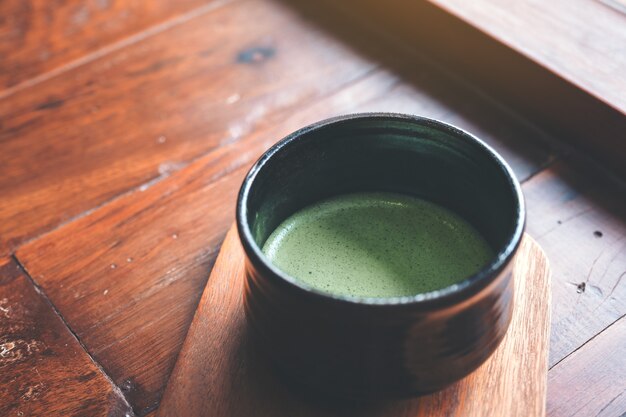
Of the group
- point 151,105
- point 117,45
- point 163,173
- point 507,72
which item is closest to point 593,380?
point 507,72

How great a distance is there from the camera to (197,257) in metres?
0.70

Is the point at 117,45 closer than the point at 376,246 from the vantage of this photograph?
No

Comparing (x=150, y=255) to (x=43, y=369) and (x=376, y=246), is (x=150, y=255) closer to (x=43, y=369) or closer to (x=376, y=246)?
(x=43, y=369)

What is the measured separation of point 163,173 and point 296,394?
1.20ft

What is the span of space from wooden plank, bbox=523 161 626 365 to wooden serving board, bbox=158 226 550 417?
1.4 inches

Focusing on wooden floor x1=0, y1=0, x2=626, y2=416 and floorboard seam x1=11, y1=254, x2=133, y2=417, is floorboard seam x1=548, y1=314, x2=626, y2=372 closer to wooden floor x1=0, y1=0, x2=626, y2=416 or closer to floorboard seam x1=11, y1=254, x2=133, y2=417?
wooden floor x1=0, y1=0, x2=626, y2=416

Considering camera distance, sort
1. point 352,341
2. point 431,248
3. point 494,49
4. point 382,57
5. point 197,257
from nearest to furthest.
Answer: point 352,341
point 431,248
point 197,257
point 494,49
point 382,57

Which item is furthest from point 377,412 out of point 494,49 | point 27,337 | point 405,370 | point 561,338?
point 494,49

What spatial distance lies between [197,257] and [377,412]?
270mm

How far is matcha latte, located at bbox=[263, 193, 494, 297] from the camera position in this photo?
1.81ft

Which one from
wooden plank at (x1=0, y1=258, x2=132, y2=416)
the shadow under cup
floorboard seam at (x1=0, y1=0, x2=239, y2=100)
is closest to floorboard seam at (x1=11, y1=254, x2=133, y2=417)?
wooden plank at (x1=0, y1=258, x2=132, y2=416)

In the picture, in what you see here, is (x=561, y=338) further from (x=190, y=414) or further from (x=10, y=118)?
(x=10, y=118)

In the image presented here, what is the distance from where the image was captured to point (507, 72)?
0.82 metres

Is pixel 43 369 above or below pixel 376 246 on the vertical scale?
below
